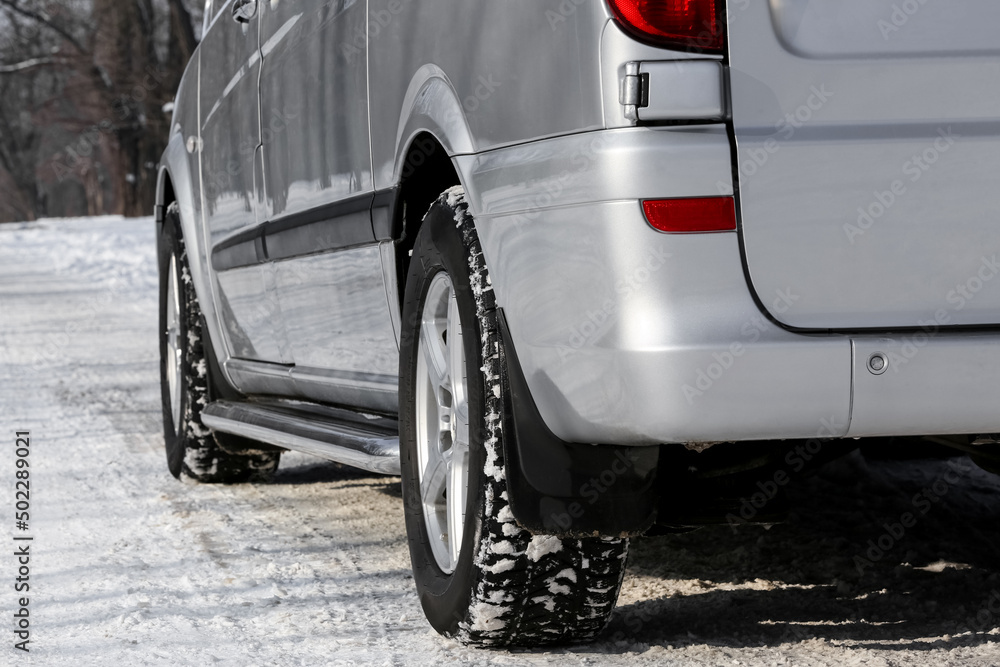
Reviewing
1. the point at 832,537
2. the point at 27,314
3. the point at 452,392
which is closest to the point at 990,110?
the point at 452,392

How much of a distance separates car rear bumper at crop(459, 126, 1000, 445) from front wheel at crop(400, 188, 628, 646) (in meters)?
0.33

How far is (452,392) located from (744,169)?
905mm

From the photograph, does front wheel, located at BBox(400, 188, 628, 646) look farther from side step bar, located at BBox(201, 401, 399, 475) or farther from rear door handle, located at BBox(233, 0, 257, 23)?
rear door handle, located at BBox(233, 0, 257, 23)

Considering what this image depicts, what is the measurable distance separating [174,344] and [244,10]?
5.43 feet

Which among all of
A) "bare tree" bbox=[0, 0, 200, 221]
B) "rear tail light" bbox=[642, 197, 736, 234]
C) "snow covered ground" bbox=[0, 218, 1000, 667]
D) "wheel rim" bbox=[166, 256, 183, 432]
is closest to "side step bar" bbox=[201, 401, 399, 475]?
"snow covered ground" bbox=[0, 218, 1000, 667]

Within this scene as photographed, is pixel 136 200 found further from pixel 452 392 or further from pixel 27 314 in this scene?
pixel 452 392

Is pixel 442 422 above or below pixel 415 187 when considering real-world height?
below

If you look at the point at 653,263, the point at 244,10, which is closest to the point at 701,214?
the point at 653,263

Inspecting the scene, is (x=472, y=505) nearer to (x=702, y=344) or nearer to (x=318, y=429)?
(x=702, y=344)

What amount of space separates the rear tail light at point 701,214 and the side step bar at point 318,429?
113 cm

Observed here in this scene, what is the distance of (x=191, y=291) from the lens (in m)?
4.71

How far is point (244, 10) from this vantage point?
3.93m

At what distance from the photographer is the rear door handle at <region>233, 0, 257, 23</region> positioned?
3873 mm

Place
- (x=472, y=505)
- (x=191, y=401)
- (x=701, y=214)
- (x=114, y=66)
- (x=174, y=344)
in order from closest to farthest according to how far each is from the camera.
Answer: (x=701, y=214)
(x=472, y=505)
(x=191, y=401)
(x=174, y=344)
(x=114, y=66)
